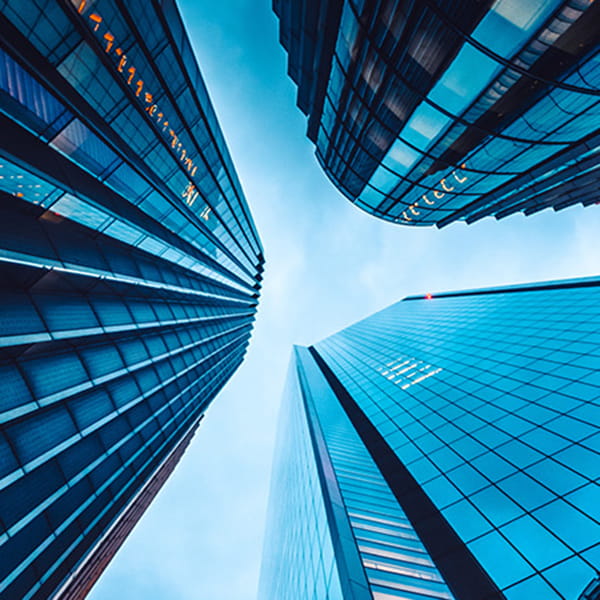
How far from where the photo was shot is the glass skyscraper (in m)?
9.91

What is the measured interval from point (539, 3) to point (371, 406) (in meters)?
27.9

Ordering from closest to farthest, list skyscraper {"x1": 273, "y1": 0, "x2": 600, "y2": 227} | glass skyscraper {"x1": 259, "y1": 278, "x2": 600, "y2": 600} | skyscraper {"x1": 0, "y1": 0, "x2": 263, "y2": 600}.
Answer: skyscraper {"x1": 273, "y1": 0, "x2": 600, "y2": 227}
skyscraper {"x1": 0, "y1": 0, "x2": 263, "y2": 600}
glass skyscraper {"x1": 259, "y1": 278, "x2": 600, "y2": 600}

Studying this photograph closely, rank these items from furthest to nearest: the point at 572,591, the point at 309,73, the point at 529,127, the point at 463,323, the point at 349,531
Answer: the point at 463,323
the point at 309,73
the point at 349,531
the point at 529,127
the point at 572,591

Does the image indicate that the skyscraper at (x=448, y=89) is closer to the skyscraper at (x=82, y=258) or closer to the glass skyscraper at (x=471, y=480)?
the skyscraper at (x=82, y=258)

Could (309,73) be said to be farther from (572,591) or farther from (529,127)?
(572,591)

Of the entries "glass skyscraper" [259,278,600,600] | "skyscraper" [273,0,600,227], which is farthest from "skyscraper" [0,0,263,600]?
"glass skyscraper" [259,278,600,600]

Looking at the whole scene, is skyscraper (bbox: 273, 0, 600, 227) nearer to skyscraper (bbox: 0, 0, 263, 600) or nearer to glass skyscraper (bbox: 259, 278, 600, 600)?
skyscraper (bbox: 0, 0, 263, 600)

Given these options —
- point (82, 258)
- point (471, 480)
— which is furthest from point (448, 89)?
point (471, 480)

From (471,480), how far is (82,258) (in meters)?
20.3

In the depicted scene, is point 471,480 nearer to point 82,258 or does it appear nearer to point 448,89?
point 448,89

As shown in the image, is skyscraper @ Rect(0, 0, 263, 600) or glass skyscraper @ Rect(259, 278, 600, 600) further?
glass skyscraper @ Rect(259, 278, 600, 600)

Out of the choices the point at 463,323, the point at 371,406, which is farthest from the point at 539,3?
the point at 463,323

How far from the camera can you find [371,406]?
28.7 meters

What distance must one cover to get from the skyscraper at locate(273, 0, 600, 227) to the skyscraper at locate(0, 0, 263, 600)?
340 inches
